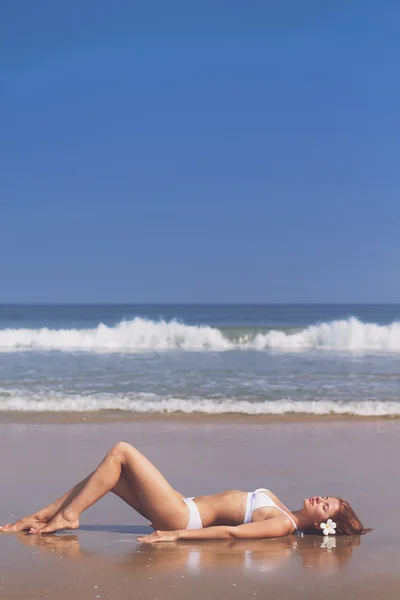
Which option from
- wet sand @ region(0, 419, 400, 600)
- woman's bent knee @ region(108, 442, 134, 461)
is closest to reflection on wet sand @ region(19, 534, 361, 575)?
wet sand @ region(0, 419, 400, 600)

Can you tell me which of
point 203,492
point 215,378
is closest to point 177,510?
point 203,492

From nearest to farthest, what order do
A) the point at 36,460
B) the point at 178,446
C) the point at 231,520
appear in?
the point at 231,520, the point at 36,460, the point at 178,446

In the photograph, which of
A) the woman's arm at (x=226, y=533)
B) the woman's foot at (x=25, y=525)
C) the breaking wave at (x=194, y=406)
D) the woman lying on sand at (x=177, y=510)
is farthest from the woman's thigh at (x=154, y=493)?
the breaking wave at (x=194, y=406)

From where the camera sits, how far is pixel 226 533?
5043 mm

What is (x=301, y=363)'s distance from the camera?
18.2 metres

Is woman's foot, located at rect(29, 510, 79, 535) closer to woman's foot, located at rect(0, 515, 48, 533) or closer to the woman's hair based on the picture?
woman's foot, located at rect(0, 515, 48, 533)

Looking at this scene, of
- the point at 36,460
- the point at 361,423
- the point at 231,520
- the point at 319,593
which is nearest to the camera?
the point at 319,593

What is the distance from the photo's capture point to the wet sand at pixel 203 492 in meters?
4.16

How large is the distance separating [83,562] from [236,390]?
8.19 m

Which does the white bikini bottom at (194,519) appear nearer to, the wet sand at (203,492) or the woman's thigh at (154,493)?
the woman's thigh at (154,493)

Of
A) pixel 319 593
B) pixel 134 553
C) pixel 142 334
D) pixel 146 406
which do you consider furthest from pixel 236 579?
pixel 142 334

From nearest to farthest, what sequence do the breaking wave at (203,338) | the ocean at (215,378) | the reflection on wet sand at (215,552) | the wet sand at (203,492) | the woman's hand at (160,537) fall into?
the wet sand at (203,492) → the reflection on wet sand at (215,552) → the woman's hand at (160,537) → the ocean at (215,378) → the breaking wave at (203,338)

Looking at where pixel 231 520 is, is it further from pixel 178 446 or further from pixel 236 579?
pixel 178 446

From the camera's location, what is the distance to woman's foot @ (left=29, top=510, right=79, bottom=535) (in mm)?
5125
